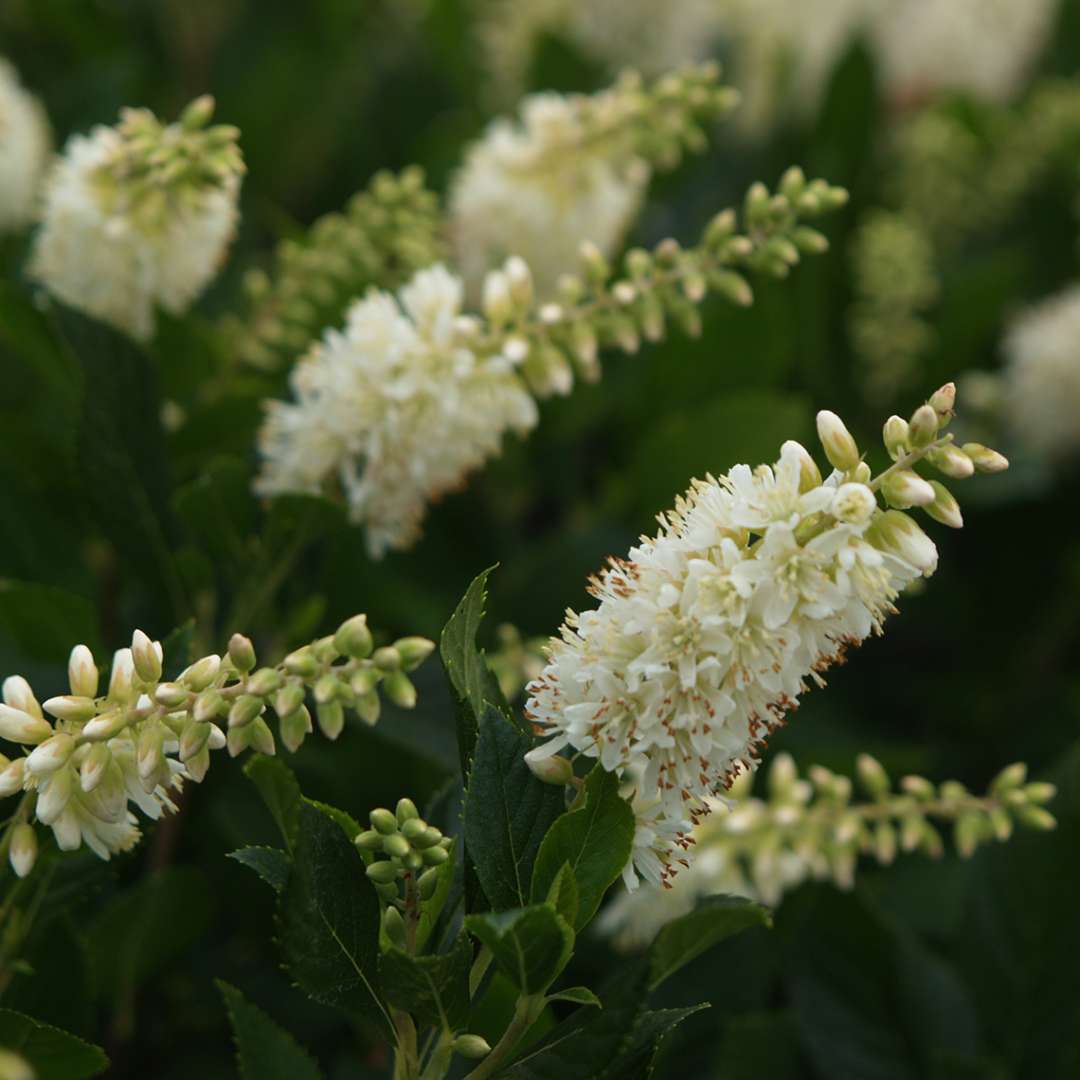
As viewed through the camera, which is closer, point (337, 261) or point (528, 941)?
point (528, 941)

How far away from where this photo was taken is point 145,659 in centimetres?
71

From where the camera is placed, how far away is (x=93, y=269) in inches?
47.1

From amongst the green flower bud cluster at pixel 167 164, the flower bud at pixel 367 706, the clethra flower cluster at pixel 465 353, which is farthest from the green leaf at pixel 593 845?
the green flower bud cluster at pixel 167 164

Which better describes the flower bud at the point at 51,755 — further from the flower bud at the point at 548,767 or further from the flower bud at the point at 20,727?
the flower bud at the point at 548,767

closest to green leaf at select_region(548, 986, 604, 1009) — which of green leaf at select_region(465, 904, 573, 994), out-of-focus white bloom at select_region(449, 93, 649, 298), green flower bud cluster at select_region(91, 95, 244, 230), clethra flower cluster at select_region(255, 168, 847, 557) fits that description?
green leaf at select_region(465, 904, 573, 994)

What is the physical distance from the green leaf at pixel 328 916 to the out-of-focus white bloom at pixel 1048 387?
4.17ft

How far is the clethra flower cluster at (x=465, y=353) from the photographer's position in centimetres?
107

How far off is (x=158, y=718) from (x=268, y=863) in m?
0.10

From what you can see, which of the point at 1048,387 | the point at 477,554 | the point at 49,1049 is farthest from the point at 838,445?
the point at 1048,387

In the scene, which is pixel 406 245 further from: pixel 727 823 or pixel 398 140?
pixel 398 140

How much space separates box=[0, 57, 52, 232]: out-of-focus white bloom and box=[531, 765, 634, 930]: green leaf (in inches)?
39.9

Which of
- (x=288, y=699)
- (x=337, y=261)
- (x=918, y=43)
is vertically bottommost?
(x=288, y=699)

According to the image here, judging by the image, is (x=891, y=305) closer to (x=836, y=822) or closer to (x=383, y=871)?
(x=836, y=822)

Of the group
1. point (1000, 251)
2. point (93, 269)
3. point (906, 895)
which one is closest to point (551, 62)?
point (1000, 251)
